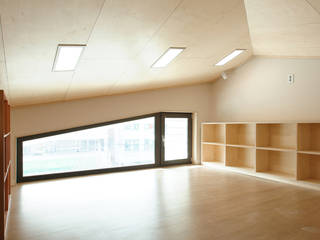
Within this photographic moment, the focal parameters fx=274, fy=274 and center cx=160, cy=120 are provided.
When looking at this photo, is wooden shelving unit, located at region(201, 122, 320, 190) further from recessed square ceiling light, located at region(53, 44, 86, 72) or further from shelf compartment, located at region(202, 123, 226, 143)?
recessed square ceiling light, located at region(53, 44, 86, 72)

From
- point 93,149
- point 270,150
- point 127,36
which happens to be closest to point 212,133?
point 270,150

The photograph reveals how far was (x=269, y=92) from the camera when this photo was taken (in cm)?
619

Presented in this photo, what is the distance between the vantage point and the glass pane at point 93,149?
5801 millimetres

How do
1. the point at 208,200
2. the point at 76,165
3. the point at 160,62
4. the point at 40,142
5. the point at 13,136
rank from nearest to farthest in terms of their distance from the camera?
the point at 208,200 → the point at 160,62 → the point at 13,136 → the point at 40,142 → the point at 76,165

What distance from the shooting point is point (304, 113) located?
17.9 ft

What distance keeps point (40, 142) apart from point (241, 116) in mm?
4764

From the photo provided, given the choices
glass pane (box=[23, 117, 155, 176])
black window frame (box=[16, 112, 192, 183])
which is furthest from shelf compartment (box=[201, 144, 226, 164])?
glass pane (box=[23, 117, 155, 176])

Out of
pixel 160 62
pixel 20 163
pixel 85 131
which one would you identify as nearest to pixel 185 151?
pixel 85 131

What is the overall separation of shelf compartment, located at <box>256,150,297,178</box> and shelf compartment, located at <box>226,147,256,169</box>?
0.49 meters

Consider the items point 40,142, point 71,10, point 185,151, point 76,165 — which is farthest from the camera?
point 185,151

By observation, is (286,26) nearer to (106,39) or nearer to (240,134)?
(106,39)

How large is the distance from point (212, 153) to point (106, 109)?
3.23 metres

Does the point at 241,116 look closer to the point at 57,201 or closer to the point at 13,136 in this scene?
the point at 57,201

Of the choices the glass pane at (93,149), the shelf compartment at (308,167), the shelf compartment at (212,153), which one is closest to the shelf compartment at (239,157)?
the shelf compartment at (212,153)
